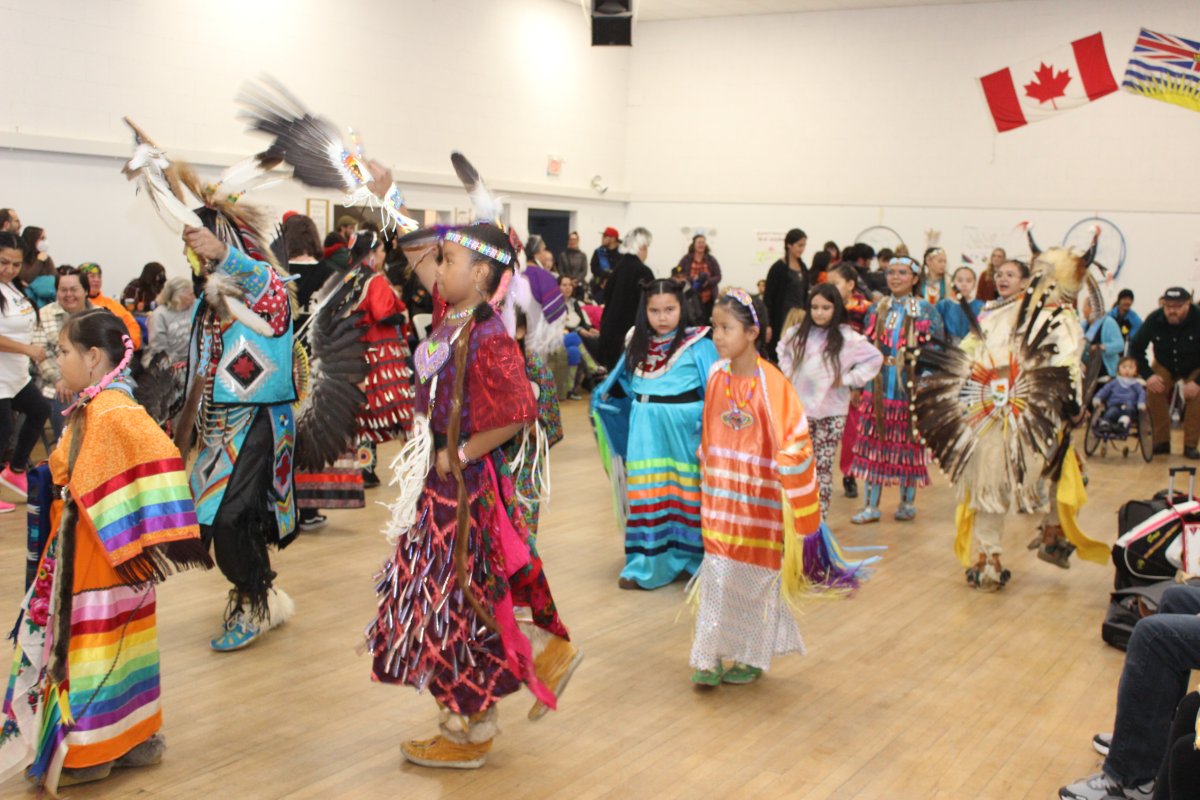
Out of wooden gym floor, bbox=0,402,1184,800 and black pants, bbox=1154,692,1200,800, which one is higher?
black pants, bbox=1154,692,1200,800

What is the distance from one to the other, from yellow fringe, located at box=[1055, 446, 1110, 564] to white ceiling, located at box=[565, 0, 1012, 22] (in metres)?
8.40

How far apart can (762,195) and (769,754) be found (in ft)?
34.4

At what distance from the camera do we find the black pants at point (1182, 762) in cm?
222

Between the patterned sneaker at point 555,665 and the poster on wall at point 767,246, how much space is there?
1024cm

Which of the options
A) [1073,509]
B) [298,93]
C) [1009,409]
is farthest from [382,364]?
[298,93]

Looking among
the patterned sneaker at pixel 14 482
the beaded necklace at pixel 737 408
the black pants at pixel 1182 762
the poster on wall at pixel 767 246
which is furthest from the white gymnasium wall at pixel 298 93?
the black pants at pixel 1182 762

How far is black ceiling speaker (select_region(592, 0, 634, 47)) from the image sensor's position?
797cm

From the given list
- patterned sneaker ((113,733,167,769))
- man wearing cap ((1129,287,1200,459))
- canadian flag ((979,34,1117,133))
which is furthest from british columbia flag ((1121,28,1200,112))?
patterned sneaker ((113,733,167,769))

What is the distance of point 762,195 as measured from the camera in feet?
42.5

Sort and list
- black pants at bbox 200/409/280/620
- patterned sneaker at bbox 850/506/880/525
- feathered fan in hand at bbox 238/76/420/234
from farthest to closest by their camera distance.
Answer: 1. patterned sneaker at bbox 850/506/880/525
2. black pants at bbox 200/409/280/620
3. feathered fan in hand at bbox 238/76/420/234

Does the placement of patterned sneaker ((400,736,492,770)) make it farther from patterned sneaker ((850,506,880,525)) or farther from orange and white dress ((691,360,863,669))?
patterned sneaker ((850,506,880,525))

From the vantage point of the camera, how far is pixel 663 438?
4.61m

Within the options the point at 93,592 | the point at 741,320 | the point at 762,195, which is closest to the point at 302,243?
the point at 741,320

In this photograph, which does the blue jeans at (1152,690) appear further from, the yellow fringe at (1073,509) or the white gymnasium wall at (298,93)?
the white gymnasium wall at (298,93)
